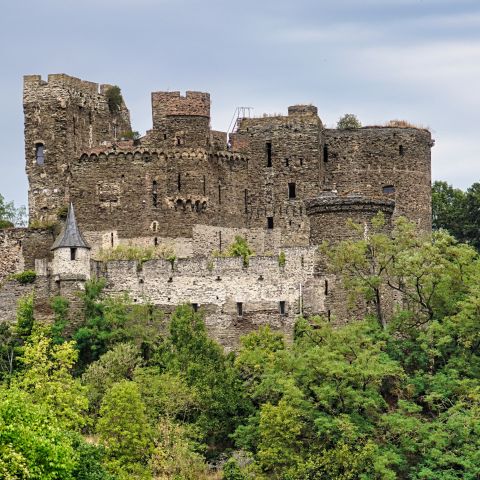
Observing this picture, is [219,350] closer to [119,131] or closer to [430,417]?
[430,417]

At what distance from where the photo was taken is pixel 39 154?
86938mm

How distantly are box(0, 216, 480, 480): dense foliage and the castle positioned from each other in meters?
1.91

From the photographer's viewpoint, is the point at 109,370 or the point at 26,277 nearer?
the point at 109,370

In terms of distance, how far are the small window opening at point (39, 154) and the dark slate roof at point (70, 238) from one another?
556 centimetres

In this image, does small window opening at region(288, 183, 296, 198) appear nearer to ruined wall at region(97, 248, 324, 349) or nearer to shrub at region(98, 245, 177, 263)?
shrub at region(98, 245, 177, 263)

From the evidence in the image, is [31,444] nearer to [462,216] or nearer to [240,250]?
[240,250]

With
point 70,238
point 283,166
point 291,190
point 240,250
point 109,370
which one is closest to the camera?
point 109,370

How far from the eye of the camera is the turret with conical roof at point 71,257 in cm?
8050

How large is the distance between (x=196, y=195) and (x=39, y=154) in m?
6.76

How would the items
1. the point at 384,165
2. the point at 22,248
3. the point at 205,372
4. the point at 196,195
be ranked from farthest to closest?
the point at 384,165
the point at 196,195
the point at 22,248
the point at 205,372

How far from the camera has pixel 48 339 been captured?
76125mm

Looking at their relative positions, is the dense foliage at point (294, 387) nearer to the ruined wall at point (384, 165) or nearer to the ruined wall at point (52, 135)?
the ruined wall at point (52, 135)

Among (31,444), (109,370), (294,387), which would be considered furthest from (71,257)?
(31,444)

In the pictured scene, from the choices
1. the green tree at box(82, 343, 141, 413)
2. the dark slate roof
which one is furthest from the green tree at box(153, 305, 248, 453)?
the dark slate roof
